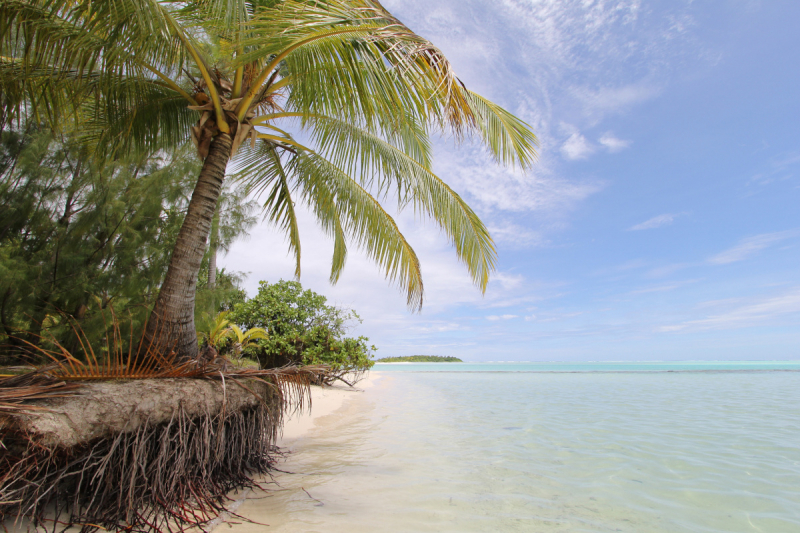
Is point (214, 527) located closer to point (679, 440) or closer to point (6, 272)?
point (6, 272)

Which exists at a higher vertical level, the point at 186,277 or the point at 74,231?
the point at 74,231

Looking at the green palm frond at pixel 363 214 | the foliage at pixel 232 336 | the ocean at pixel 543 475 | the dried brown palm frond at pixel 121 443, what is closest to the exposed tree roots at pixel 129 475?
the dried brown palm frond at pixel 121 443

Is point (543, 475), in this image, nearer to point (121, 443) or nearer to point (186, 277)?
point (121, 443)

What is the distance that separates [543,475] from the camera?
3.55 meters

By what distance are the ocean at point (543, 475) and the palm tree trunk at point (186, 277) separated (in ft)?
4.95

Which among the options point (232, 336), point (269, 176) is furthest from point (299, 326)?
point (269, 176)

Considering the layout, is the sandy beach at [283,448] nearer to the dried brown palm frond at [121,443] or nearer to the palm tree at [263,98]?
the dried brown palm frond at [121,443]

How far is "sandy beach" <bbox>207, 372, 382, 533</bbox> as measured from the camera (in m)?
2.36

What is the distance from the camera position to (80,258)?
16.9ft

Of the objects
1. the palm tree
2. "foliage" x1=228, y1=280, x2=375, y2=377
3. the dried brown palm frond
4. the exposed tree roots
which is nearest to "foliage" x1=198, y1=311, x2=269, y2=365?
"foliage" x1=228, y1=280, x2=375, y2=377

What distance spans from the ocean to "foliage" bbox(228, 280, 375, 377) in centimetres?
385

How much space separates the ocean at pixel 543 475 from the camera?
2.62 m

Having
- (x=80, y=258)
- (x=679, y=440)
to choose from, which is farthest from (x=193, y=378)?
(x=679, y=440)

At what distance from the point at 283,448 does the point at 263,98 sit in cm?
407
